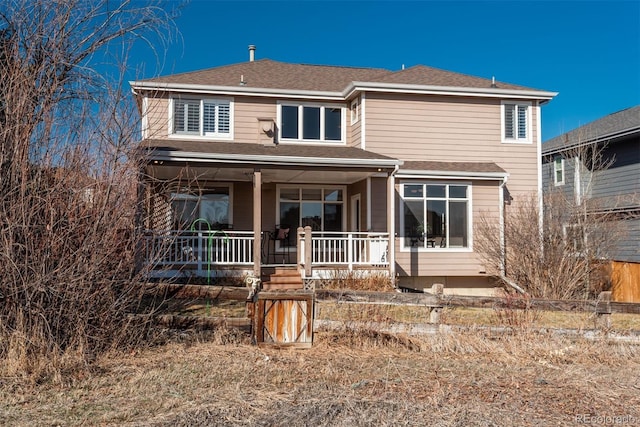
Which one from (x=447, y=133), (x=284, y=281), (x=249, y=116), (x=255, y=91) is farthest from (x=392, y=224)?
(x=255, y=91)

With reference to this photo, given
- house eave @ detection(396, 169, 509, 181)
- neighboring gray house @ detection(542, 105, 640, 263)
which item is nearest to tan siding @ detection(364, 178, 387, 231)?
house eave @ detection(396, 169, 509, 181)

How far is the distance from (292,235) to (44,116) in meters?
10.0

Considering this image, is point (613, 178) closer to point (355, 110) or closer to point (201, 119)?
point (355, 110)

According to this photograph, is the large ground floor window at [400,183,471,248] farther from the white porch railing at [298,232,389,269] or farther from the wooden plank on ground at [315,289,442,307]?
the wooden plank on ground at [315,289,442,307]

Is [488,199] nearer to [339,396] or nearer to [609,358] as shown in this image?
[609,358]

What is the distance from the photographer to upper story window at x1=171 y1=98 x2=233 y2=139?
1548 centimetres

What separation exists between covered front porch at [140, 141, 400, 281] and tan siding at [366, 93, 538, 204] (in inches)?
50.7

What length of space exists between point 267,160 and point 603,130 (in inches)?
521

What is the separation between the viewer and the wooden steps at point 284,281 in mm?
12641

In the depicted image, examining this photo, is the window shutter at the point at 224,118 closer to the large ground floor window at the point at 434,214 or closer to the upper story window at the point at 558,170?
the large ground floor window at the point at 434,214

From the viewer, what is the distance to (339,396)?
509 cm

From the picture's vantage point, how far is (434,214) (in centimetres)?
1495

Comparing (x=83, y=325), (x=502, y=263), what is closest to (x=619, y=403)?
(x=83, y=325)

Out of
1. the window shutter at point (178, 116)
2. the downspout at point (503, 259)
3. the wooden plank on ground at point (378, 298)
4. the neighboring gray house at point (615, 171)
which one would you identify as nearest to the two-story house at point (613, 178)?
the neighboring gray house at point (615, 171)
